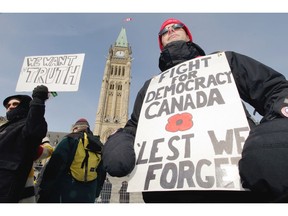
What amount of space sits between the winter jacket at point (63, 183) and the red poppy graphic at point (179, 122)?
241 centimetres

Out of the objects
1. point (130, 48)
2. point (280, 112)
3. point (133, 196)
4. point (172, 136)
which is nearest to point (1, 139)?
point (172, 136)

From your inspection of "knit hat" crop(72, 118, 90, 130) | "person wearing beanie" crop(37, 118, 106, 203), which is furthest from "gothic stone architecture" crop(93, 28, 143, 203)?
"person wearing beanie" crop(37, 118, 106, 203)

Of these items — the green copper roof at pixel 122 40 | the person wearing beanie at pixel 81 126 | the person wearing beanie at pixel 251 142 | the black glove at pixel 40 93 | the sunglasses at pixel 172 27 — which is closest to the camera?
the person wearing beanie at pixel 251 142

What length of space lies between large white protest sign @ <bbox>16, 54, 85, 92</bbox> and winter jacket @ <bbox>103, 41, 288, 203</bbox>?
2007mm

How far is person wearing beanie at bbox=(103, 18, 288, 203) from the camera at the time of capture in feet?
3.23

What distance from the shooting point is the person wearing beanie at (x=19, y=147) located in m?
2.32

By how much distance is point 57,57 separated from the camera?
3811 mm

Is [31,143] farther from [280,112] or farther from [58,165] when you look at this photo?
[280,112]

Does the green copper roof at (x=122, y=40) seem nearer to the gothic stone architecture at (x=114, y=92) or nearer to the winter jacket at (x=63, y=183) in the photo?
the gothic stone architecture at (x=114, y=92)

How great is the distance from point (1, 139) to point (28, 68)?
5.39ft

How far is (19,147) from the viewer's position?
2.53 m

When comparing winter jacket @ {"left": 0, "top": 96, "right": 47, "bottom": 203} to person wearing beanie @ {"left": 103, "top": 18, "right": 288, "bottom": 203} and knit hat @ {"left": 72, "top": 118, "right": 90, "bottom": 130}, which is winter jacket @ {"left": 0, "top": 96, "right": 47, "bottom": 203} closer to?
person wearing beanie @ {"left": 103, "top": 18, "right": 288, "bottom": 203}

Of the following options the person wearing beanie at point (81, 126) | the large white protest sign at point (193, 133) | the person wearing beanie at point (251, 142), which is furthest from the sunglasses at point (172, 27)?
the person wearing beanie at point (81, 126)

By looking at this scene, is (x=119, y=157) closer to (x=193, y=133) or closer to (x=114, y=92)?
(x=193, y=133)
